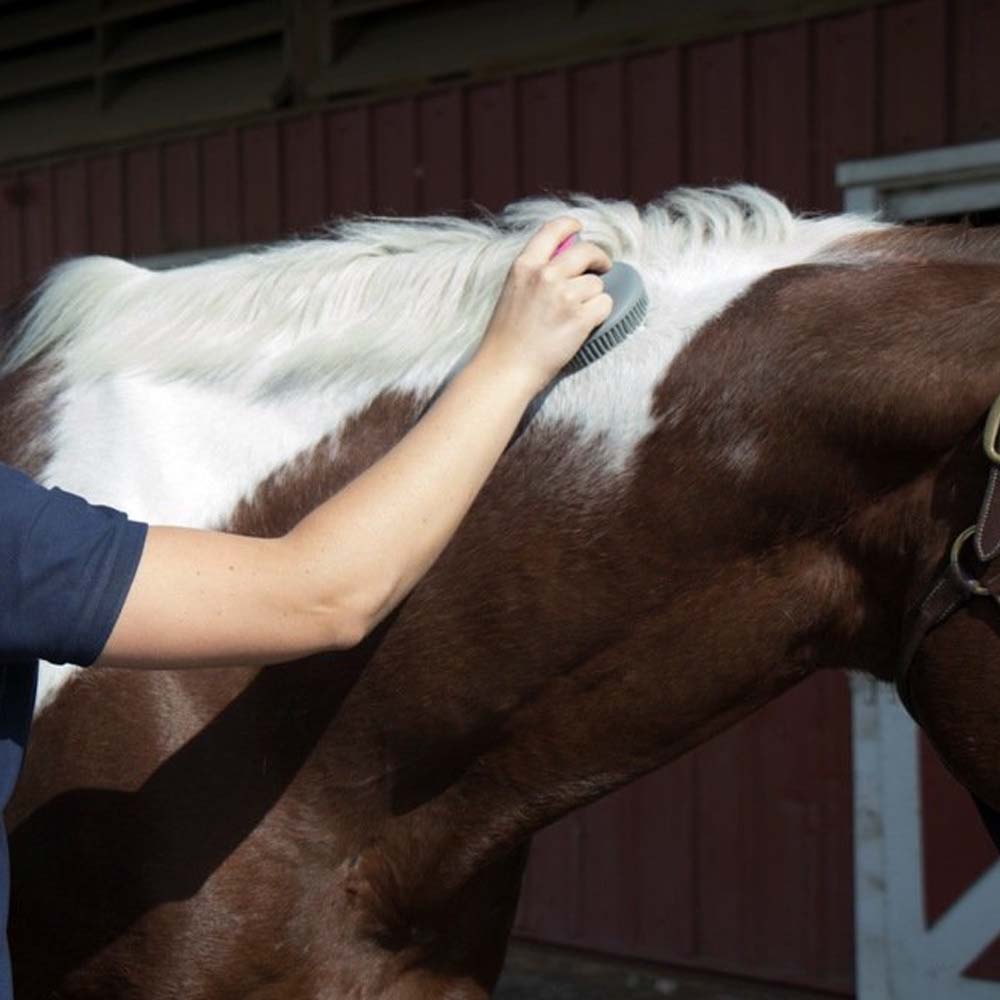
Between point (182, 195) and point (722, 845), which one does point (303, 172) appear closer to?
point (182, 195)

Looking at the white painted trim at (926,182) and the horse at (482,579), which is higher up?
the white painted trim at (926,182)

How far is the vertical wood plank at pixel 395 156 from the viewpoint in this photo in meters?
5.05

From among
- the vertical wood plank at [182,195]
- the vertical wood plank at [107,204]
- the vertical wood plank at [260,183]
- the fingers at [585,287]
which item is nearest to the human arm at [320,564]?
the fingers at [585,287]

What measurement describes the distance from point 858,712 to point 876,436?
2728 millimetres

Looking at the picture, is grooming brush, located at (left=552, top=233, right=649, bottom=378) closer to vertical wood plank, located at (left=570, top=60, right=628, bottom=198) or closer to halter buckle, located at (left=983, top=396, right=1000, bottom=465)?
halter buckle, located at (left=983, top=396, right=1000, bottom=465)

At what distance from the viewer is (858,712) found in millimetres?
4152

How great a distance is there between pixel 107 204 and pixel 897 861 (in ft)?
12.4

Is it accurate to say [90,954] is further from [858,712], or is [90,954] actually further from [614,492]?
[858,712]

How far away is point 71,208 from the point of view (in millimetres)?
6031

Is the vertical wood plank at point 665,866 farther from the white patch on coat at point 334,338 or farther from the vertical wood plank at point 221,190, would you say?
the white patch on coat at point 334,338

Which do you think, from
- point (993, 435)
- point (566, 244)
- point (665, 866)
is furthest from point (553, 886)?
point (993, 435)

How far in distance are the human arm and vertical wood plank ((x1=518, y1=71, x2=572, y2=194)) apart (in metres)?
3.33

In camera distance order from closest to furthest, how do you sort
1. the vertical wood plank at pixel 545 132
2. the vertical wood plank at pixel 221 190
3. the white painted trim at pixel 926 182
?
the white painted trim at pixel 926 182
the vertical wood plank at pixel 545 132
the vertical wood plank at pixel 221 190

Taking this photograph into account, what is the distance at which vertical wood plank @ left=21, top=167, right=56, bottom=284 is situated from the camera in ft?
20.1
